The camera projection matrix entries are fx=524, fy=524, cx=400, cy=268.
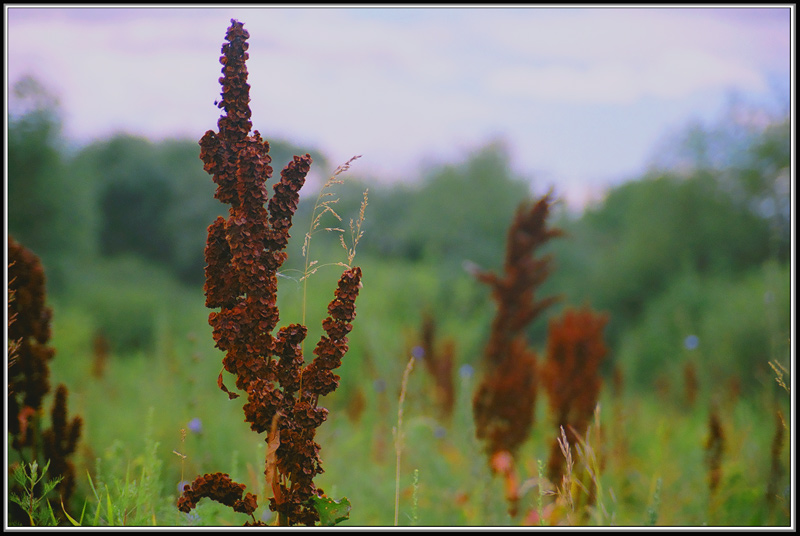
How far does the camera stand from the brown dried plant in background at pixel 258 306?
4.40 feet

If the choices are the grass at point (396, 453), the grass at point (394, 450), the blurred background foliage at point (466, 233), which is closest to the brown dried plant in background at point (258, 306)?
the grass at point (394, 450)

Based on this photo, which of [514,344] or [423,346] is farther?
[423,346]

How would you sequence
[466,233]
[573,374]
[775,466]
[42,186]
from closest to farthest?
1. [775,466]
2. [573,374]
3. [42,186]
4. [466,233]

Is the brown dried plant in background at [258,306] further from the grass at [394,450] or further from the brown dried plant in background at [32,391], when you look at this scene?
the brown dried plant in background at [32,391]

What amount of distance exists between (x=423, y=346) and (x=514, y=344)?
2.88m

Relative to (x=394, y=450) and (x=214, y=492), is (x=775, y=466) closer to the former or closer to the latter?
(x=214, y=492)

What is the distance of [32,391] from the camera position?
6.65ft

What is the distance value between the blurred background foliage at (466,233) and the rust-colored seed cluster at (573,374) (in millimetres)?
5961

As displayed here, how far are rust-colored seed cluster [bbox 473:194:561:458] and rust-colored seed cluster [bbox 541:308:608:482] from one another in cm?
15

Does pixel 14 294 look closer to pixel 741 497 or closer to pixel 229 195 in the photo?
pixel 229 195

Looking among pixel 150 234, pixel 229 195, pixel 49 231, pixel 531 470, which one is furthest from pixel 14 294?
pixel 150 234

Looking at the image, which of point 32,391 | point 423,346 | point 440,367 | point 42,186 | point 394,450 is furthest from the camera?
point 42,186

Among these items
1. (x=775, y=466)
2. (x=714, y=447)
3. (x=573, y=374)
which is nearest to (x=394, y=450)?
(x=573, y=374)

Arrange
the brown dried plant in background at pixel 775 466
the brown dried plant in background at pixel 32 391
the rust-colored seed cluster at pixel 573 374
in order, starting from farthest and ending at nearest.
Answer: the rust-colored seed cluster at pixel 573 374, the brown dried plant in background at pixel 775 466, the brown dried plant in background at pixel 32 391
